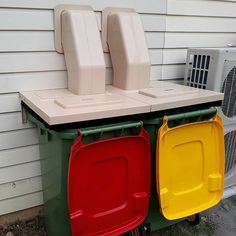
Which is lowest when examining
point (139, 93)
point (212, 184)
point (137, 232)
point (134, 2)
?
point (137, 232)

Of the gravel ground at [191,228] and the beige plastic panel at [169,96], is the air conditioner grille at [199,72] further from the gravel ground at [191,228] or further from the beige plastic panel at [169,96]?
the gravel ground at [191,228]

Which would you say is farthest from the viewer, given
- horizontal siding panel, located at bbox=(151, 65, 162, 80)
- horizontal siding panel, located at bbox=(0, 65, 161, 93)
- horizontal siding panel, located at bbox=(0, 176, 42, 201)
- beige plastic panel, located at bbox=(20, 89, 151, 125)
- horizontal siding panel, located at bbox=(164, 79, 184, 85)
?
horizontal siding panel, located at bbox=(164, 79, 184, 85)

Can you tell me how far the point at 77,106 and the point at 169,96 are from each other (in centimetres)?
61

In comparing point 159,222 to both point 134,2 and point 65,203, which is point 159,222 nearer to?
point 65,203

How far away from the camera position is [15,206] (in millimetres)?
2135

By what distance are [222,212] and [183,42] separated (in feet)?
4.92

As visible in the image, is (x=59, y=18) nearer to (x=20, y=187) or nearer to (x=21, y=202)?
(x=20, y=187)

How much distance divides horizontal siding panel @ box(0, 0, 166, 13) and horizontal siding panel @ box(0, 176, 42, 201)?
1.20 meters

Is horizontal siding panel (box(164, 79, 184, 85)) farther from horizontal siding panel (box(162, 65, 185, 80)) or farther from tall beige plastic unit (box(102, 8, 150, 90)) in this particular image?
tall beige plastic unit (box(102, 8, 150, 90))

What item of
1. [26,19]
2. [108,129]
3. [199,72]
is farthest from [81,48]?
[199,72]

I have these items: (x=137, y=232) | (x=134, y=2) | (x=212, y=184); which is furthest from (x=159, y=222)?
(x=134, y=2)

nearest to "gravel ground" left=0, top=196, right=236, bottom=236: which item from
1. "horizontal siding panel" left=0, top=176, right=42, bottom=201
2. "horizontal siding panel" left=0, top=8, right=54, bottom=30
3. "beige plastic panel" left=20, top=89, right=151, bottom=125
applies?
"horizontal siding panel" left=0, top=176, right=42, bottom=201

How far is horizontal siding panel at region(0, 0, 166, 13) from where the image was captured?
1.75 meters

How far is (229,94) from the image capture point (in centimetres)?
221
